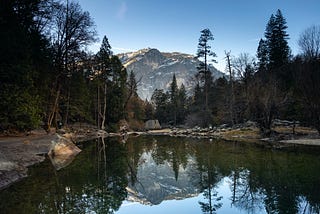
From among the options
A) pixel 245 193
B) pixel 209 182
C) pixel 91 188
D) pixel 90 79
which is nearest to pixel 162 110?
pixel 90 79

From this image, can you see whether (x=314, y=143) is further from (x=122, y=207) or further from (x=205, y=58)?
(x=205, y=58)

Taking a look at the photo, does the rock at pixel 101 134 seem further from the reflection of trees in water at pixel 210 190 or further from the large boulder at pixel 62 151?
the reflection of trees in water at pixel 210 190

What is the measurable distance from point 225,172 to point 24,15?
16105 mm

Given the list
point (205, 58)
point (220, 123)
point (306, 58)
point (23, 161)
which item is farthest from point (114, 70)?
point (23, 161)

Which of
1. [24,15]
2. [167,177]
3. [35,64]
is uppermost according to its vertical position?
[24,15]

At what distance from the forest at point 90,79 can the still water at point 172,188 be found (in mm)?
7028

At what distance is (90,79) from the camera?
145 ft

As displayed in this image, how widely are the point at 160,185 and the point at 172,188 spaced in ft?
2.03

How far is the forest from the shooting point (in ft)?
54.5

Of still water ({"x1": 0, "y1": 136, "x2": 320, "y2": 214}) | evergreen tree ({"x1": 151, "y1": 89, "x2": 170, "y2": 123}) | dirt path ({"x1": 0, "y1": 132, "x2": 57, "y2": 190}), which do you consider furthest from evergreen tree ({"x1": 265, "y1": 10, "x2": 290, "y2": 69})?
dirt path ({"x1": 0, "y1": 132, "x2": 57, "y2": 190})

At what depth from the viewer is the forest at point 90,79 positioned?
54.5 feet

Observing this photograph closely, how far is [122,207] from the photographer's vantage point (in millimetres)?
7254

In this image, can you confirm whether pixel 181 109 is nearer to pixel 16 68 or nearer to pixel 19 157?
pixel 16 68

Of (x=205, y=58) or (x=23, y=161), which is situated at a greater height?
(x=205, y=58)
